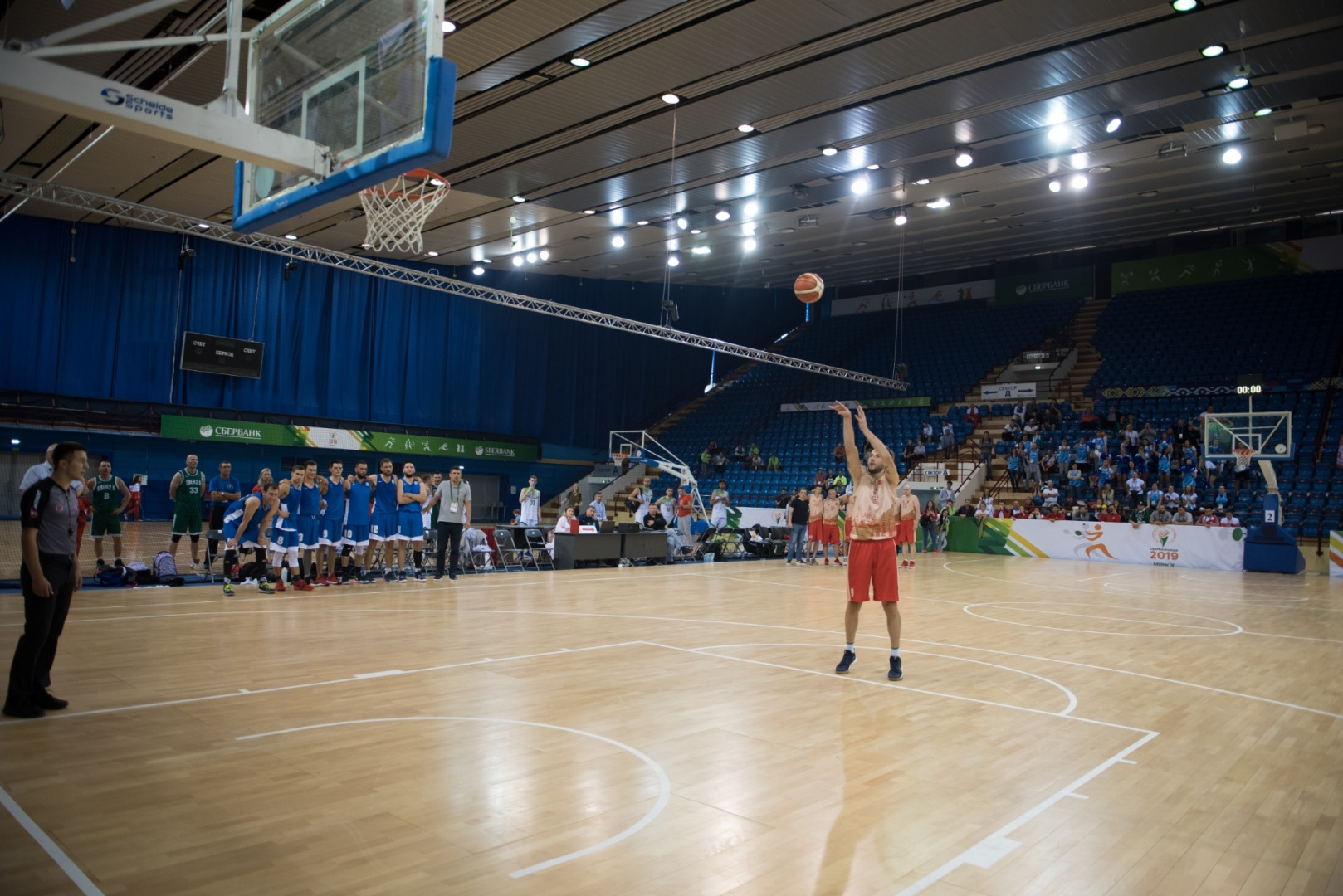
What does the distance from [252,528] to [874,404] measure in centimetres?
2175

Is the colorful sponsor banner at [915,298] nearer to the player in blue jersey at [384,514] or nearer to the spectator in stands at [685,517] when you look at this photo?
the spectator in stands at [685,517]

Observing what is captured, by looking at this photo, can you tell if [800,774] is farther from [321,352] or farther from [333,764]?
[321,352]

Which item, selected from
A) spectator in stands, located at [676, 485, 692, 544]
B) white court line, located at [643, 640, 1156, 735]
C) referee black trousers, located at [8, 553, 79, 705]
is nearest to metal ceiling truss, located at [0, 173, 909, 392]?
spectator in stands, located at [676, 485, 692, 544]

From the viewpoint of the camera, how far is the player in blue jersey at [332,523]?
440 inches

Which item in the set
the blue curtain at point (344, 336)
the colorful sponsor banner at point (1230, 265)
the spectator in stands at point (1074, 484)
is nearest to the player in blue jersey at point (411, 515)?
the blue curtain at point (344, 336)

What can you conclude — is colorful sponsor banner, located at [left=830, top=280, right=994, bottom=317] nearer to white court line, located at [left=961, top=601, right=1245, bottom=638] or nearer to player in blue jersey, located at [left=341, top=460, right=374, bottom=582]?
white court line, located at [left=961, top=601, right=1245, bottom=638]

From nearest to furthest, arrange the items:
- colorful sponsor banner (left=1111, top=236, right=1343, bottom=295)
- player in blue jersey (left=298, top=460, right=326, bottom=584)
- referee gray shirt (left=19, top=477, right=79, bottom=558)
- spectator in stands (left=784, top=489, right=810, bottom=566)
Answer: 1. referee gray shirt (left=19, top=477, right=79, bottom=558)
2. player in blue jersey (left=298, top=460, right=326, bottom=584)
3. spectator in stands (left=784, top=489, right=810, bottom=566)
4. colorful sponsor banner (left=1111, top=236, right=1343, bottom=295)

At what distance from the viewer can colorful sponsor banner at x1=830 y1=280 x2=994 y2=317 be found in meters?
31.1

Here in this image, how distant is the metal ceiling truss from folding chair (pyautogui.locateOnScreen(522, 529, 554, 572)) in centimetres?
502

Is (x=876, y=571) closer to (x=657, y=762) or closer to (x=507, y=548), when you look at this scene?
(x=657, y=762)

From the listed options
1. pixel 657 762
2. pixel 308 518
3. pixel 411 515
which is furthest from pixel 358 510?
pixel 657 762

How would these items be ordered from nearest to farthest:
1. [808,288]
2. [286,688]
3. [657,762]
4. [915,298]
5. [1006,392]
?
[657,762]
[286,688]
[808,288]
[1006,392]
[915,298]

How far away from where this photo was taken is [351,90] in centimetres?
570

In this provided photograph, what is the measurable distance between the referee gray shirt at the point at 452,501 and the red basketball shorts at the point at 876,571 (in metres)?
6.92
